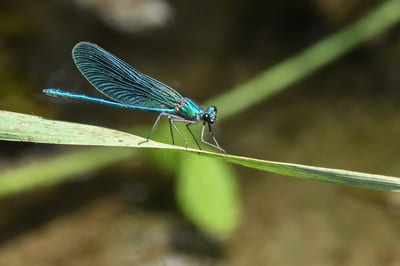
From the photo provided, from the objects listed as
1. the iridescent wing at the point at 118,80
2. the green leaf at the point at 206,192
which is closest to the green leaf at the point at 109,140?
the iridescent wing at the point at 118,80

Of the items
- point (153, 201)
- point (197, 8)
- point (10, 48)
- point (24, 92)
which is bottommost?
point (153, 201)

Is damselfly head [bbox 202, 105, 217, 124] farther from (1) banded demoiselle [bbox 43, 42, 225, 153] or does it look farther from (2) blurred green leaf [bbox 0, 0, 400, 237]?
(2) blurred green leaf [bbox 0, 0, 400, 237]

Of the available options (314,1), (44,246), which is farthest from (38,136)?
(314,1)

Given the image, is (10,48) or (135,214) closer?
(135,214)

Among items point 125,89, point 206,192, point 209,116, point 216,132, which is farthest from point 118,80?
point 216,132

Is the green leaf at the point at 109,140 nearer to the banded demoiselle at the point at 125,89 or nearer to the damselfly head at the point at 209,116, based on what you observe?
the banded demoiselle at the point at 125,89

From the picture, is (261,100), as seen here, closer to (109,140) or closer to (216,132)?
(216,132)

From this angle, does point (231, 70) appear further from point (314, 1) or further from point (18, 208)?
point (18, 208)
